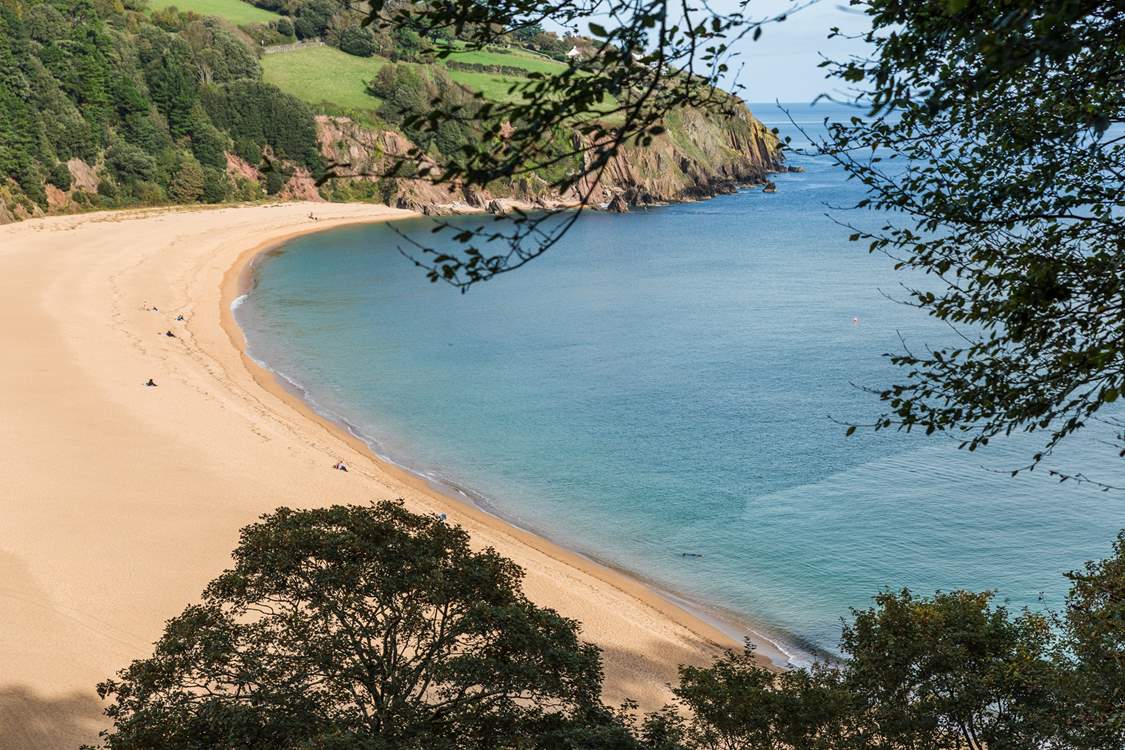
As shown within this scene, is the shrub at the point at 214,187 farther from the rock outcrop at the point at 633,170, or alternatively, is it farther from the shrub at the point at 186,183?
the rock outcrop at the point at 633,170

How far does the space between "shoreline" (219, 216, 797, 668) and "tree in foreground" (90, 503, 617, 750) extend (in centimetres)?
1106

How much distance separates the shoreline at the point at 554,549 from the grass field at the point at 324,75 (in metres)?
71.2

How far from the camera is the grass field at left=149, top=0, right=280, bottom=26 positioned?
124688 millimetres

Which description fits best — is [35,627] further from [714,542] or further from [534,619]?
[714,542]

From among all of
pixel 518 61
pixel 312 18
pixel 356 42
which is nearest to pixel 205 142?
pixel 356 42

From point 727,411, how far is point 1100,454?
1252 centimetres

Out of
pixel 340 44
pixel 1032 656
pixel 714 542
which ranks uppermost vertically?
pixel 340 44

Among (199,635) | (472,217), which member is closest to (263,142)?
(472,217)

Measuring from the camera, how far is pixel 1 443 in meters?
29.4

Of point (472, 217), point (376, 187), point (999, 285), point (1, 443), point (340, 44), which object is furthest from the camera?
point (340, 44)

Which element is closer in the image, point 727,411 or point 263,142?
point 727,411

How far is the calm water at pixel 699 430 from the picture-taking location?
25.5 m

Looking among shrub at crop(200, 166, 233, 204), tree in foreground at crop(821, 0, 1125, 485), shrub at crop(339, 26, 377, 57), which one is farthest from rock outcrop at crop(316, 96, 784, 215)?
tree in foreground at crop(821, 0, 1125, 485)

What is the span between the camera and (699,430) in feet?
118
